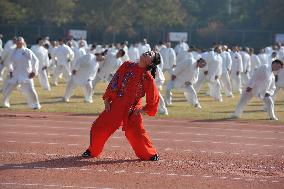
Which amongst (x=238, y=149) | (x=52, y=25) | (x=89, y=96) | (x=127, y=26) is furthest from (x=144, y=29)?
(x=238, y=149)

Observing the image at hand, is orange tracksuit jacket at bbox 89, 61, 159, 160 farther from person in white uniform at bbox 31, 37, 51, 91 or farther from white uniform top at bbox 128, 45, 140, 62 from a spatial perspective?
white uniform top at bbox 128, 45, 140, 62

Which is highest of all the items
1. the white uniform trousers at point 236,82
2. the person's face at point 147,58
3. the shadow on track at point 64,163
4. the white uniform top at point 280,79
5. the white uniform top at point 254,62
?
the person's face at point 147,58

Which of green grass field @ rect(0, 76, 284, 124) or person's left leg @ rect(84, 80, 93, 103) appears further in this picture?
person's left leg @ rect(84, 80, 93, 103)

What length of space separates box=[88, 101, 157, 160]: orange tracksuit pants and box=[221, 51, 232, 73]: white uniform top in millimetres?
15295

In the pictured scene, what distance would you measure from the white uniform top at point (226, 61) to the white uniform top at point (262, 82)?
24.1ft

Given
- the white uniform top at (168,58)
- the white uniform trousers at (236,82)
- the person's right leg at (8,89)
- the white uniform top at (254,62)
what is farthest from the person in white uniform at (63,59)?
the white uniform top at (254,62)

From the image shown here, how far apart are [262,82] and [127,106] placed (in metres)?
8.23

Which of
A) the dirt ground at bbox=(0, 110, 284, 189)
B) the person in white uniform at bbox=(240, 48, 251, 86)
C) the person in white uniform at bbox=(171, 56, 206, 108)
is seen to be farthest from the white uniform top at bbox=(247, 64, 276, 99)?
the person in white uniform at bbox=(240, 48, 251, 86)

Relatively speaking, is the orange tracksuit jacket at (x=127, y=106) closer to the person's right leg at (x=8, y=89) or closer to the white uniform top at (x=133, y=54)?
the person's right leg at (x=8, y=89)

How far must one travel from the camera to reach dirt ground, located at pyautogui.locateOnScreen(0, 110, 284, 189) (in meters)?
9.73

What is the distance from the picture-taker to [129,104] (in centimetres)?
1117

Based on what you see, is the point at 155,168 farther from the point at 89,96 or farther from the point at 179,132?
the point at 89,96

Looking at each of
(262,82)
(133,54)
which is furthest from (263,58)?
(262,82)

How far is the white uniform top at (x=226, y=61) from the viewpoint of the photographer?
1034 inches
